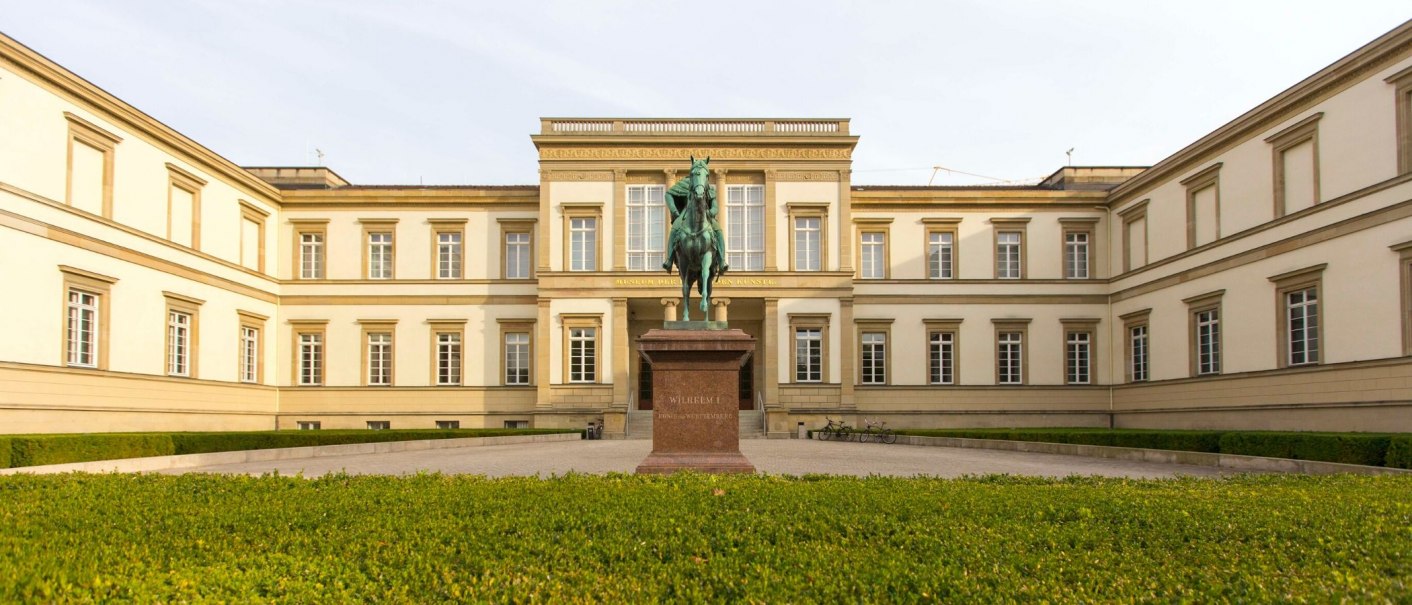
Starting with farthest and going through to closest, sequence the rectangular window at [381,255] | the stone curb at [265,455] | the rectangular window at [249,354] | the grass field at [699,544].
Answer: the rectangular window at [381,255]
the rectangular window at [249,354]
the stone curb at [265,455]
the grass field at [699,544]

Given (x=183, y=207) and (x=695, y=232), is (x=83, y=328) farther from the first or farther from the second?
(x=695, y=232)

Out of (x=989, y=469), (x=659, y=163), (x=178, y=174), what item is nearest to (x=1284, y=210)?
(x=989, y=469)

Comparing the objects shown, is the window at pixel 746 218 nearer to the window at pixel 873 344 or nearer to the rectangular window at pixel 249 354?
the window at pixel 873 344

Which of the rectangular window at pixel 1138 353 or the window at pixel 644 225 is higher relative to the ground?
the window at pixel 644 225

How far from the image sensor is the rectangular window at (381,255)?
135 feet

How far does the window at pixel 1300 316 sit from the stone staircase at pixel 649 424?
56.4 feet

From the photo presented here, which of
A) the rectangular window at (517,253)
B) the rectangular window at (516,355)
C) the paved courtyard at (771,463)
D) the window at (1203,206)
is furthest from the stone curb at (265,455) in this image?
the window at (1203,206)

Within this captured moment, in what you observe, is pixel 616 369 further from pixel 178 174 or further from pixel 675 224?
pixel 675 224

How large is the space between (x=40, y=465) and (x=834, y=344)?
2692 cm

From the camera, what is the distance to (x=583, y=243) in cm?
3962

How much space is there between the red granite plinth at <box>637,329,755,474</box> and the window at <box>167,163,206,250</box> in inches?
990

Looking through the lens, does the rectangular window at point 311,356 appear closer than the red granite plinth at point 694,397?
No

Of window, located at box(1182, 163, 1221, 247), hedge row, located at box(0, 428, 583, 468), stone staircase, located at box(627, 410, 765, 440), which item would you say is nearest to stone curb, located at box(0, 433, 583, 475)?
hedge row, located at box(0, 428, 583, 468)

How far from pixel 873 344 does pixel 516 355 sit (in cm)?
1478
